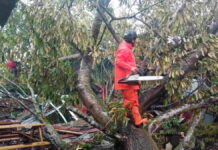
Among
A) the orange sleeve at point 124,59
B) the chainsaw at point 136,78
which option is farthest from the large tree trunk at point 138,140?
the orange sleeve at point 124,59

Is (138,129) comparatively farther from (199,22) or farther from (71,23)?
(199,22)

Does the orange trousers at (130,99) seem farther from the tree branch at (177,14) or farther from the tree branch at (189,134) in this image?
the tree branch at (189,134)

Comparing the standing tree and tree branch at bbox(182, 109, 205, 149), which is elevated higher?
→ the standing tree

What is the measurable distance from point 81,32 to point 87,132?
3.29 m

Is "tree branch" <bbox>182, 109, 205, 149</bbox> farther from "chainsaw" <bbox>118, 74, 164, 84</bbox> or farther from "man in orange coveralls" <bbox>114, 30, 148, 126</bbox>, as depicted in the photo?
"chainsaw" <bbox>118, 74, 164, 84</bbox>

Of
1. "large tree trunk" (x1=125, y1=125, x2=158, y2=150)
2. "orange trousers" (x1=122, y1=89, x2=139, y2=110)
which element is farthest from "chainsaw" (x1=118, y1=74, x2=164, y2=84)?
"large tree trunk" (x1=125, y1=125, x2=158, y2=150)

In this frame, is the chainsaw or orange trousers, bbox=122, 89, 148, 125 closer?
the chainsaw

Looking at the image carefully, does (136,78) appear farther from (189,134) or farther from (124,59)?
(189,134)

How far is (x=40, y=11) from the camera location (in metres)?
4.44

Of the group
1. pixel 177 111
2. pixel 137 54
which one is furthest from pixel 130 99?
pixel 137 54

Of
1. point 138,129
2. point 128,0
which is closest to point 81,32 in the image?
point 128,0

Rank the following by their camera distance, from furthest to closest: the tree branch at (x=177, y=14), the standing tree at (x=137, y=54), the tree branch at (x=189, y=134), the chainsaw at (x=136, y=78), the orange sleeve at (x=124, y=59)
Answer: the tree branch at (x=189, y=134)
the tree branch at (x=177, y=14)
the standing tree at (x=137, y=54)
the orange sleeve at (x=124, y=59)
the chainsaw at (x=136, y=78)

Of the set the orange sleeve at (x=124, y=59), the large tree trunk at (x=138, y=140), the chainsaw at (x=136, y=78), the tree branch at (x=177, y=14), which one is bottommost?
the large tree trunk at (x=138, y=140)

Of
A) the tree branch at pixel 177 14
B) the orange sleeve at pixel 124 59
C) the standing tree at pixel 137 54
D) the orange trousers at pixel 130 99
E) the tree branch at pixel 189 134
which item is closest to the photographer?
the orange sleeve at pixel 124 59
